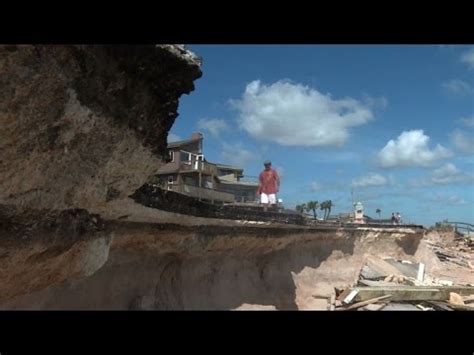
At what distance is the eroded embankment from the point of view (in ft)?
15.0

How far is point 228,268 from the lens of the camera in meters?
10.0

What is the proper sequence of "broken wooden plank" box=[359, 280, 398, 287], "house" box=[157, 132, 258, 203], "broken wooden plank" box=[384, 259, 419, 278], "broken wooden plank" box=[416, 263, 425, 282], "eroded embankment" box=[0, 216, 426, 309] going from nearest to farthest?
"eroded embankment" box=[0, 216, 426, 309]
"broken wooden plank" box=[359, 280, 398, 287]
"broken wooden plank" box=[416, 263, 425, 282]
"broken wooden plank" box=[384, 259, 419, 278]
"house" box=[157, 132, 258, 203]

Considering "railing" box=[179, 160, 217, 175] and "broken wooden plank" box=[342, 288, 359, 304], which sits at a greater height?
"railing" box=[179, 160, 217, 175]

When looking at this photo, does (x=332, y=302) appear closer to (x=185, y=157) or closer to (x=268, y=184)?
(x=268, y=184)

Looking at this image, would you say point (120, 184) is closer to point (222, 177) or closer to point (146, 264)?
point (146, 264)

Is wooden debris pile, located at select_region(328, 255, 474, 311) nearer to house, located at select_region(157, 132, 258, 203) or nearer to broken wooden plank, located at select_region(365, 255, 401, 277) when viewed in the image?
broken wooden plank, located at select_region(365, 255, 401, 277)

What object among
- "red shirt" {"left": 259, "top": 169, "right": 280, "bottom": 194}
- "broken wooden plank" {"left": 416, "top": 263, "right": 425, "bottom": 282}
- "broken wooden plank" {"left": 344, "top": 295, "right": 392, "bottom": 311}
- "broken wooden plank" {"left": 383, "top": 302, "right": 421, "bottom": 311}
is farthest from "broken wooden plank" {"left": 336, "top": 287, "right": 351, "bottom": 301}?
"broken wooden plank" {"left": 416, "top": 263, "right": 425, "bottom": 282}

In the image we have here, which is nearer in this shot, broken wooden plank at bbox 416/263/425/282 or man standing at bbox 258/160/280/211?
man standing at bbox 258/160/280/211

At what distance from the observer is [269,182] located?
12.6 m

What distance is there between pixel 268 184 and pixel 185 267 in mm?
4728

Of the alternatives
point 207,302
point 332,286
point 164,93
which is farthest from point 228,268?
point 164,93

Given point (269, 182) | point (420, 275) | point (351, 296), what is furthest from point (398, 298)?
point (269, 182)
